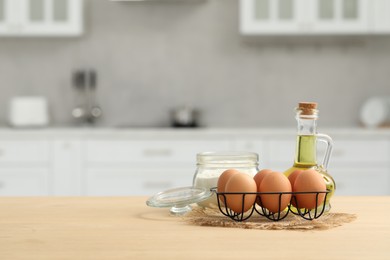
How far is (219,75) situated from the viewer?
4711 mm

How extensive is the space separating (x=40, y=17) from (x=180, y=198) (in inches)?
123

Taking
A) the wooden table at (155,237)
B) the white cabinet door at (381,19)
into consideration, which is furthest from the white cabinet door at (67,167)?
the wooden table at (155,237)

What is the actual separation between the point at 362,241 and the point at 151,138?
9.63ft

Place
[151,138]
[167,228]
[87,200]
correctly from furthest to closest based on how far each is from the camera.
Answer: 1. [151,138]
2. [87,200]
3. [167,228]

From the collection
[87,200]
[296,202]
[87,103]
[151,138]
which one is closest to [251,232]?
[296,202]

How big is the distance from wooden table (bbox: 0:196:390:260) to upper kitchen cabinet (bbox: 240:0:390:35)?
2821 mm

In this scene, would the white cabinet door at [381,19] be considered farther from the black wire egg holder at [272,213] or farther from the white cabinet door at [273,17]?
the black wire egg holder at [272,213]

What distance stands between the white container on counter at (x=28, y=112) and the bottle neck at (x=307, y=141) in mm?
3187

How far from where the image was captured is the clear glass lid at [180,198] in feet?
4.78

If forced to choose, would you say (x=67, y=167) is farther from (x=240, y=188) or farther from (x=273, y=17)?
(x=240, y=188)

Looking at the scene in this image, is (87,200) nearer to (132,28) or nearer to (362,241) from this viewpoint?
(362,241)

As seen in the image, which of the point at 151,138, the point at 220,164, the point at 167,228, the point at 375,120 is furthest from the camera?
the point at 375,120

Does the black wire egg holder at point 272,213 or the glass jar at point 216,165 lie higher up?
the glass jar at point 216,165

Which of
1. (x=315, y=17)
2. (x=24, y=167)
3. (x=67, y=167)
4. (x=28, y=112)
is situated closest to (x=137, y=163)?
(x=67, y=167)
